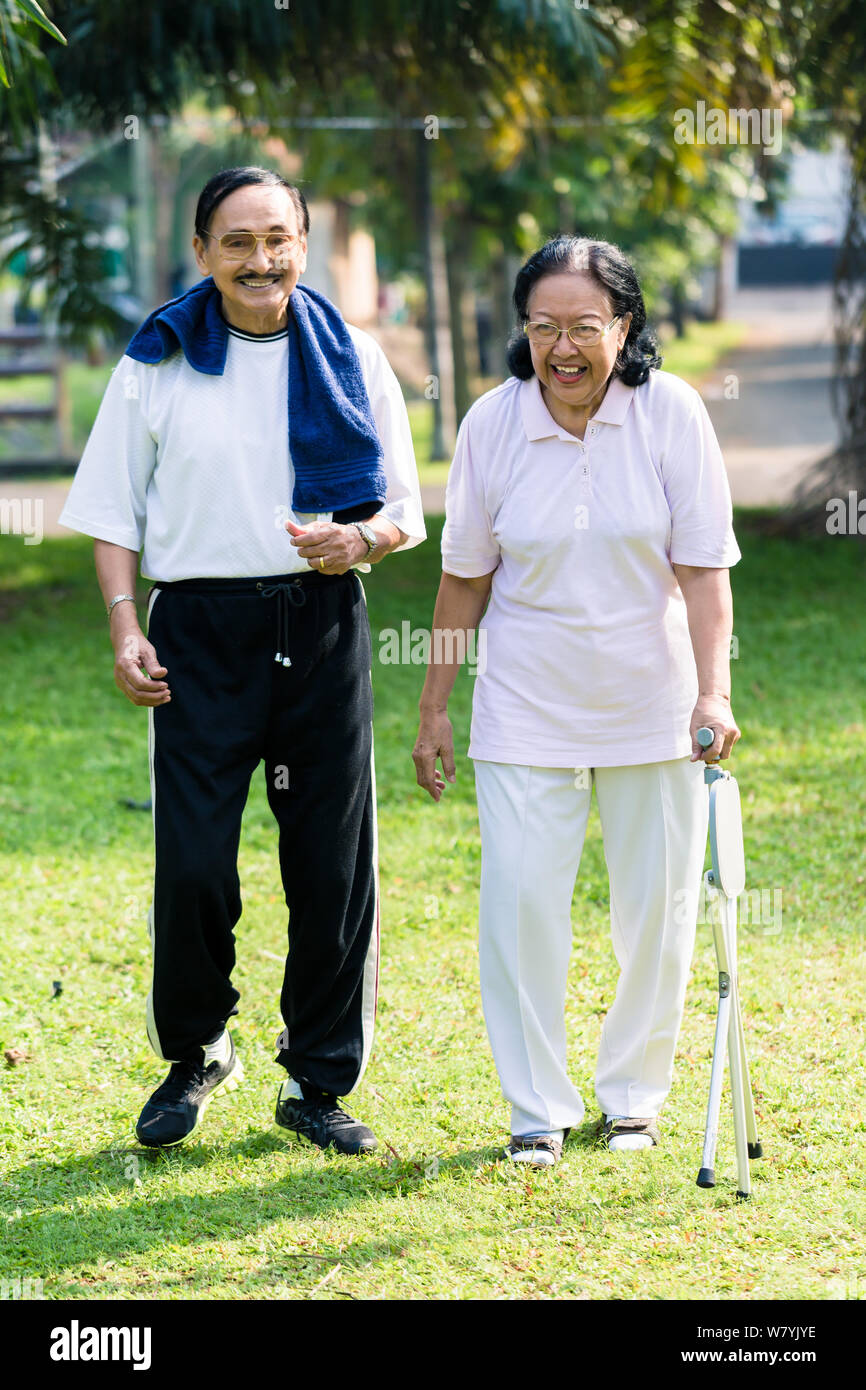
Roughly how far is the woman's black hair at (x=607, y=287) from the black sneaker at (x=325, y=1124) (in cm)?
175

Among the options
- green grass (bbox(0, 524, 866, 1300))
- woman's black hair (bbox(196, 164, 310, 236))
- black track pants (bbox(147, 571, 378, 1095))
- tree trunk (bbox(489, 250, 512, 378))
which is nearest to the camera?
green grass (bbox(0, 524, 866, 1300))

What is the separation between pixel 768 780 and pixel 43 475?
41.7 ft

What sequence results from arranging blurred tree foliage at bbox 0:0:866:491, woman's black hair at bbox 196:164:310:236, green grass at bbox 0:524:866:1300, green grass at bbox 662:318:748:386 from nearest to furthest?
green grass at bbox 0:524:866:1300
woman's black hair at bbox 196:164:310:236
blurred tree foliage at bbox 0:0:866:491
green grass at bbox 662:318:748:386

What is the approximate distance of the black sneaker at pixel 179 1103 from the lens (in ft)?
12.6

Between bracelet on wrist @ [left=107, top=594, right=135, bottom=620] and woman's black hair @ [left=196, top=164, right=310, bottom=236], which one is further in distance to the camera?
bracelet on wrist @ [left=107, top=594, right=135, bottom=620]

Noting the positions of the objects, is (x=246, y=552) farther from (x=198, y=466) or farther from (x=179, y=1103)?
(x=179, y=1103)

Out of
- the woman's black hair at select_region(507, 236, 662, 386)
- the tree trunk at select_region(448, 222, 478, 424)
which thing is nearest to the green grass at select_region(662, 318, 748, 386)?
the tree trunk at select_region(448, 222, 478, 424)

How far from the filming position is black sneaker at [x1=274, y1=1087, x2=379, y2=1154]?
3.83 metres

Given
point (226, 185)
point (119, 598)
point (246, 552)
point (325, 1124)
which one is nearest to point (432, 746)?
point (246, 552)

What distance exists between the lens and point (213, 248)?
3.46 m

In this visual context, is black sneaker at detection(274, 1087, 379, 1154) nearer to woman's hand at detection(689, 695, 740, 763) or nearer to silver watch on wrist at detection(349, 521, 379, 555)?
woman's hand at detection(689, 695, 740, 763)

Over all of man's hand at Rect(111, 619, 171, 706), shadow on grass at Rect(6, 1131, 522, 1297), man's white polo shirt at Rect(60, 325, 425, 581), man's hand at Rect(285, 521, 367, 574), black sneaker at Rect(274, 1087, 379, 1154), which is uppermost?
man's white polo shirt at Rect(60, 325, 425, 581)

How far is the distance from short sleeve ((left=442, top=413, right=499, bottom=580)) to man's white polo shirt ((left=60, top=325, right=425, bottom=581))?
0.29 metres
